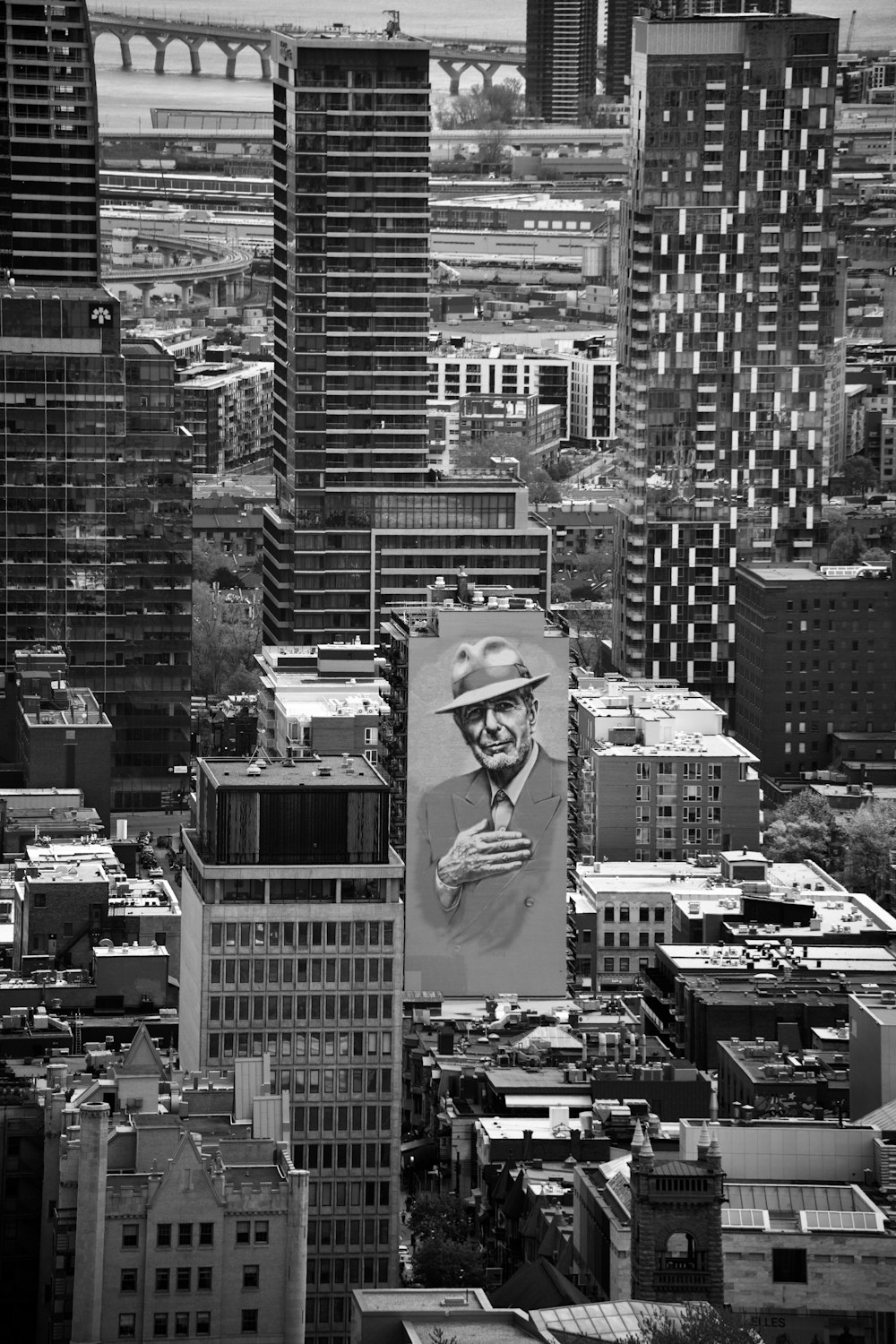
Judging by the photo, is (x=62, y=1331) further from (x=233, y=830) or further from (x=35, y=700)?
(x=35, y=700)

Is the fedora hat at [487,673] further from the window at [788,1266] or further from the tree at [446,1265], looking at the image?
the window at [788,1266]

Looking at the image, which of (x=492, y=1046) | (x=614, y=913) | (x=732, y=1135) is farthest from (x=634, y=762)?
(x=732, y=1135)

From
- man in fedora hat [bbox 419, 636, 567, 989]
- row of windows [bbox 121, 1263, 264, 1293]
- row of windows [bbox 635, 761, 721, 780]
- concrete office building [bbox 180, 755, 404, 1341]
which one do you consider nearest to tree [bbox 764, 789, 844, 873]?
row of windows [bbox 635, 761, 721, 780]

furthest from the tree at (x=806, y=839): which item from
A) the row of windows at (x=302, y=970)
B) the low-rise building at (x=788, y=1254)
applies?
the low-rise building at (x=788, y=1254)

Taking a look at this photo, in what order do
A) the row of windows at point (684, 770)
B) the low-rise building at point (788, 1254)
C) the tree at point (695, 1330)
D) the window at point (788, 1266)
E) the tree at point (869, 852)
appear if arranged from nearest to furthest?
the tree at point (695, 1330) → the low-rise building at point (788, 1254) → the window at point (788, 1266) → the tree at point (869, 852) → the row of windows at point (684, 770)

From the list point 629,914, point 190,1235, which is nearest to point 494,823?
point 629,914

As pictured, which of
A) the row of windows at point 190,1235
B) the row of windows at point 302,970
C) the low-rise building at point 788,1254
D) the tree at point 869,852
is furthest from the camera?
the tree at point 869,852
